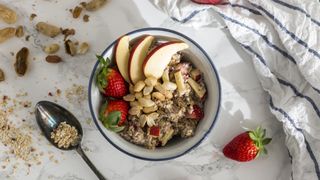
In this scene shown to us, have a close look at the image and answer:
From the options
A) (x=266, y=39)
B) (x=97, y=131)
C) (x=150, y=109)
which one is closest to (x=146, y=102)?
(x=150, y=109)

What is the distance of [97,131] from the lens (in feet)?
3.54

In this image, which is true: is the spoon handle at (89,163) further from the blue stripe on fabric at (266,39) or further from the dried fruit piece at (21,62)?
the blue stripe on fabric at (266,39)

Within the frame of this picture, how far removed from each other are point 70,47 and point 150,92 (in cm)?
17

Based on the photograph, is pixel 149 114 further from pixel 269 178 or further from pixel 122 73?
pixel 269 178

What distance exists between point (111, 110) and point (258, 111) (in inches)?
10.5

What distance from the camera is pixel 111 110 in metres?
1.00

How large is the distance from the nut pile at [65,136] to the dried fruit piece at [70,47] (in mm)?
125

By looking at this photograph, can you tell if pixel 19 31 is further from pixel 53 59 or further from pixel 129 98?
pixel 129 98

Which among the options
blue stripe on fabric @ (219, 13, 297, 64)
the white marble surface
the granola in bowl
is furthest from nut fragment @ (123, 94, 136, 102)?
blue stripe on fabric @ (219, 13, 297, 64)

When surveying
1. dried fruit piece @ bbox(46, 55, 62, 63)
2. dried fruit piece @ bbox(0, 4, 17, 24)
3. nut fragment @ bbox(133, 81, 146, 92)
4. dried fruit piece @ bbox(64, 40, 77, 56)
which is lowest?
nut fragment @ bbox(133, 81, 146, 92)

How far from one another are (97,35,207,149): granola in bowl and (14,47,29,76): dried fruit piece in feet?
0.51

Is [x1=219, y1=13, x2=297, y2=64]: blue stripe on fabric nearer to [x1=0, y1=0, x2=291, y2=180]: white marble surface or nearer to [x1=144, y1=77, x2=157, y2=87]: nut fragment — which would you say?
[x1=0, y1=0, x2=291, y2=180]: white marble surface

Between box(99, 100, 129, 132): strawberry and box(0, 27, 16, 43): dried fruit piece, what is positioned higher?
box(0, 27, 16, 43): dried fruit piece

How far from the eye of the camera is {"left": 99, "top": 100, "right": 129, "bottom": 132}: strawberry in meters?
0.99
